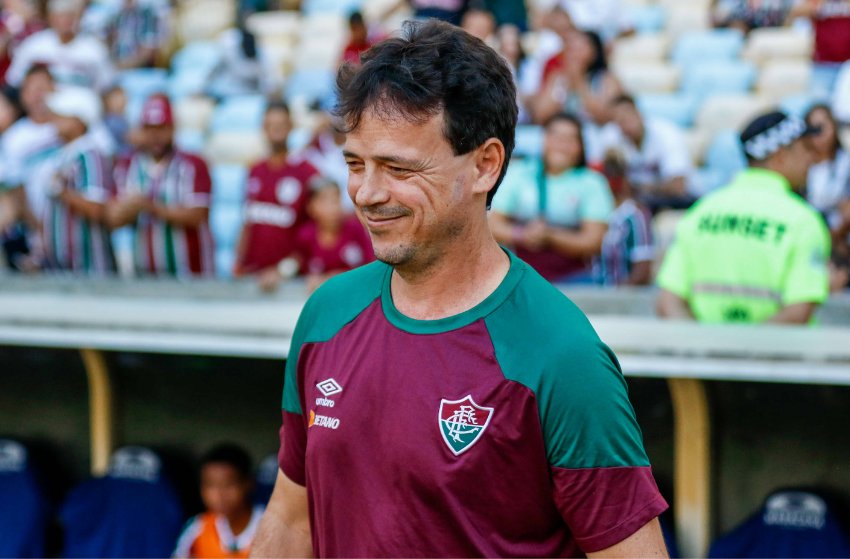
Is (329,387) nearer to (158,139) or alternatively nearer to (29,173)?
(158,139)

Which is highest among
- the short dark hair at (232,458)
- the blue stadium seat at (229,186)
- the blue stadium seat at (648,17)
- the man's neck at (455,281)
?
the man's neck at (455,281)

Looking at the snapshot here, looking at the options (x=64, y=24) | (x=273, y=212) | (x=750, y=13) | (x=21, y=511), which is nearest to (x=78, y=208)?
(x=273, y=212)

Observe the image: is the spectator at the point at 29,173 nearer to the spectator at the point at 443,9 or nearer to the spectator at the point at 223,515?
the spectator at the point at 223,515

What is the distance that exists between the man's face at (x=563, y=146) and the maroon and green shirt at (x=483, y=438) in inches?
128

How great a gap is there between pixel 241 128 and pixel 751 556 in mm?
6438

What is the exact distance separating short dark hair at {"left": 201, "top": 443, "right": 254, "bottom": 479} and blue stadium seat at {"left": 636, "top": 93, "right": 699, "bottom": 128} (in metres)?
4.66

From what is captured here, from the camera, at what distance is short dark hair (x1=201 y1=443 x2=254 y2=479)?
15.8ft

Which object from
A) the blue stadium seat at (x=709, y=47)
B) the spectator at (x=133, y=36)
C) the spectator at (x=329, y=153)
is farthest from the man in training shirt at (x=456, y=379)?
the spectator at (x=133, y=36)

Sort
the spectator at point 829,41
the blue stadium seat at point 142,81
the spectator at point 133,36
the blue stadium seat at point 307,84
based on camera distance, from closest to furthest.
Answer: the spectator at point 829,41, the blue stadium seat at point 307,84, the blue stadium seat at point 142,81, the spectator at point 133,36

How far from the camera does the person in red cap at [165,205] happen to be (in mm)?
5992

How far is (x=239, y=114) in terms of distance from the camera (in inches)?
369

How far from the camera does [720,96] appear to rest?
8.45m

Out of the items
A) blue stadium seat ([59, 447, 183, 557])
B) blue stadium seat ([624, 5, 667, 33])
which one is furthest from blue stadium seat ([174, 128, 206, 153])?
blue stadium seat ([59, 447, 183, 557])

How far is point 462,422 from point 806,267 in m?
2.28
